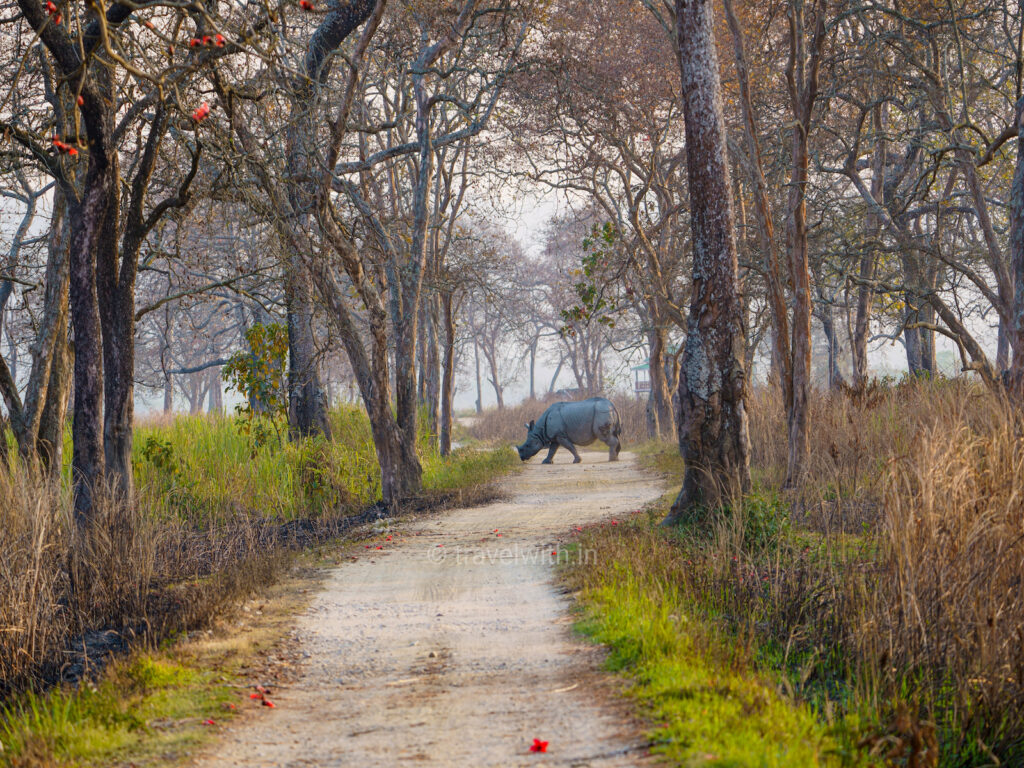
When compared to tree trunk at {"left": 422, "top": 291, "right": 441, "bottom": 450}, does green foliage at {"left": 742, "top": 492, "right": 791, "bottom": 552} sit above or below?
below

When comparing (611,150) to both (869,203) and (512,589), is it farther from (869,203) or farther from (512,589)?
(512,589)

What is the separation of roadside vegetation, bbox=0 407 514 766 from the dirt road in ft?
2.17

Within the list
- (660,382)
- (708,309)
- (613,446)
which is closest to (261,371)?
(708,309)

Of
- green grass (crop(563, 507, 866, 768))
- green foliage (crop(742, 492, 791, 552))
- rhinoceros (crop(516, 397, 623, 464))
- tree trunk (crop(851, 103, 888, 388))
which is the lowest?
green grass (crop(563, 507, 866, 768))

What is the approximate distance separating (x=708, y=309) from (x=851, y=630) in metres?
4.72

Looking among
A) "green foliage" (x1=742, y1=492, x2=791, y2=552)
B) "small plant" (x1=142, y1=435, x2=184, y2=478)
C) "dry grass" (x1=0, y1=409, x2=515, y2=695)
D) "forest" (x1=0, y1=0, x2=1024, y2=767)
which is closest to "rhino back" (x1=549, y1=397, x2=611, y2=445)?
"forest" (x1=0, y1=0, x2=1024, y2=767)

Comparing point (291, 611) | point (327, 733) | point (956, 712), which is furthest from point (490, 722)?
point (291, 611)

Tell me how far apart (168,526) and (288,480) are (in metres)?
3.79

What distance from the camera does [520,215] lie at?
22844 millimetres

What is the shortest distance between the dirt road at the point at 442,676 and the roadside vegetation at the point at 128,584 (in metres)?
0.66

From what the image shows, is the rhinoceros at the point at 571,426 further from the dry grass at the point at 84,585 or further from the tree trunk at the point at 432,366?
the dry grass at the point at 84,585

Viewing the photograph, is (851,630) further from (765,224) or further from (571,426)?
(571,426)

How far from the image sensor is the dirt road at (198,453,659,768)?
4.43m

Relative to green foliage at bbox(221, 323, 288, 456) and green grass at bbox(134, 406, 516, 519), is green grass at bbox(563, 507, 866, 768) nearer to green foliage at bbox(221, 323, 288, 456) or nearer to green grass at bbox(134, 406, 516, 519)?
green grass at bbox(134, 406, 516, 519)
